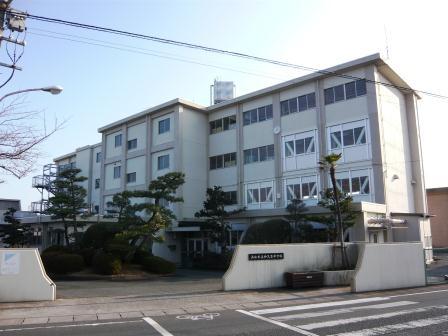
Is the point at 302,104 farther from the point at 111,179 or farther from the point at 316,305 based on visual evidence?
the point at 316,305

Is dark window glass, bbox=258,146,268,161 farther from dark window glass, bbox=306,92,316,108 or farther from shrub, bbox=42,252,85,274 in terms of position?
shrub, bbox=42,252,85,274

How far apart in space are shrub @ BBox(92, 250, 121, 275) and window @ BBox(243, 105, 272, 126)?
59.5 ft

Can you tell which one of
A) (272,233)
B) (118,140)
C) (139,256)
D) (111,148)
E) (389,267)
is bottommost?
(389,267)

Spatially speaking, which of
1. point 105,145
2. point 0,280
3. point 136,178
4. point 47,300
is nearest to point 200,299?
point 47,300

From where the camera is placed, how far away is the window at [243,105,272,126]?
37.9 meters

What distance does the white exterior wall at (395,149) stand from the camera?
3116 centimetres

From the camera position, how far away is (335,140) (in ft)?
108

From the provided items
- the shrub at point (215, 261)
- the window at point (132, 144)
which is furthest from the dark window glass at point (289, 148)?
the window at point (132, 144)

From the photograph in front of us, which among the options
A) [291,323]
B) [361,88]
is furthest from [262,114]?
[291,323]

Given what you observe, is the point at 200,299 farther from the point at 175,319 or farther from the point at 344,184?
the point at 344,184

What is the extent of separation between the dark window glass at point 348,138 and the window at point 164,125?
17.0m

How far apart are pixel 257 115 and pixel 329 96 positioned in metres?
7.11

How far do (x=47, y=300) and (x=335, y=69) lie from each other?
25.5m

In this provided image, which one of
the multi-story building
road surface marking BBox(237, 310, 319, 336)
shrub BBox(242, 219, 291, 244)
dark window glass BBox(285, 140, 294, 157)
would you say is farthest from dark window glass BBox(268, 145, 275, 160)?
road surface marking BBox(237, 310, 319, 336)
